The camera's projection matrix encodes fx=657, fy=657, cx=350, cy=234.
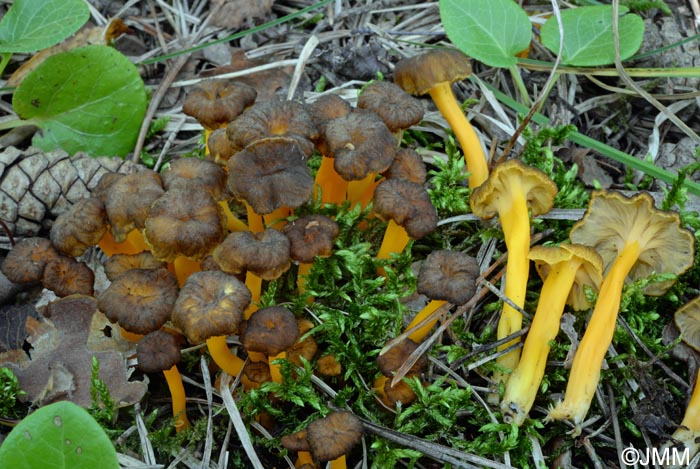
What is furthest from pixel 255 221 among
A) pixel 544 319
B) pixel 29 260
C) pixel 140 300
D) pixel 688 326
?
pixel 688 326

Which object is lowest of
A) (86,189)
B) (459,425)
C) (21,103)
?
(459,425)

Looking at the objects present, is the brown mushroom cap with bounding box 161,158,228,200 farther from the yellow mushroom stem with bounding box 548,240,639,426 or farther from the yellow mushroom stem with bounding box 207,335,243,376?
the yellow mushroom stem with bounding box 548,240,639,426

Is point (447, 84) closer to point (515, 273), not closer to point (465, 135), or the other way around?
point (465, 135)

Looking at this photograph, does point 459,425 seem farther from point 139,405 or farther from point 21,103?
point 21,103

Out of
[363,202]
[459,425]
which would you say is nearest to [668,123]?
[363,202]

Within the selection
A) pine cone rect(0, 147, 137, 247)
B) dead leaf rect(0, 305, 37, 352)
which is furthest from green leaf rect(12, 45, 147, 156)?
dead leaf rect(0, 305, 37, 352)
